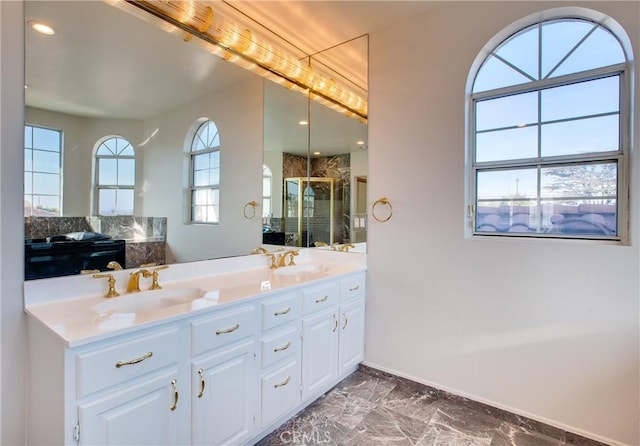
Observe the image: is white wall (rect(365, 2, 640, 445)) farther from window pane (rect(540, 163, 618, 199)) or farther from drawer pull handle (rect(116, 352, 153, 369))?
drawer pull handle (rect(116, 352, 153, 369))

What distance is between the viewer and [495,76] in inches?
84.2

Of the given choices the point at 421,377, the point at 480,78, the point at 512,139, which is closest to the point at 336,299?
the point at 421,377

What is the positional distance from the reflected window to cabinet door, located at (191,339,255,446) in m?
1.01

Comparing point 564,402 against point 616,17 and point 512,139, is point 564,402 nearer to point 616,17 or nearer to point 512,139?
point 512,139

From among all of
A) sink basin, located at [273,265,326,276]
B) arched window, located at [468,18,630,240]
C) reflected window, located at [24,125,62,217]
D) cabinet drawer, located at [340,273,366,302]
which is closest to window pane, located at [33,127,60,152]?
reflected window, located at [24,125,62,217]

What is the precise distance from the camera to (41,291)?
4.66 ft

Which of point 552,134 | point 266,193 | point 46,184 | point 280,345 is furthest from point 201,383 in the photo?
point 552,134

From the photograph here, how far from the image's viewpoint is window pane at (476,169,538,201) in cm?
204

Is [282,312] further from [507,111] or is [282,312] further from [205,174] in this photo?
[507,111]

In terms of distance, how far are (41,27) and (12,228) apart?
91cm

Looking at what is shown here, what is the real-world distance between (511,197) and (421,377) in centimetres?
143

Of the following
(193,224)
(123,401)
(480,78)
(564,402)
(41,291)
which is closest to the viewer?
(123,401)

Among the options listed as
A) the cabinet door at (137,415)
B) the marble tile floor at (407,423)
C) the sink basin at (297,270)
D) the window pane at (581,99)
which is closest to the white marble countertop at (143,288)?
the sink basin at (297,270)

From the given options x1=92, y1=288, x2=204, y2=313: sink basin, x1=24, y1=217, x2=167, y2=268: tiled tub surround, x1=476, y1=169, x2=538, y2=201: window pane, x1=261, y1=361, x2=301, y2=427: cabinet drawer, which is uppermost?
x1=476, y1=169, x2=538, y2=201: window pane
